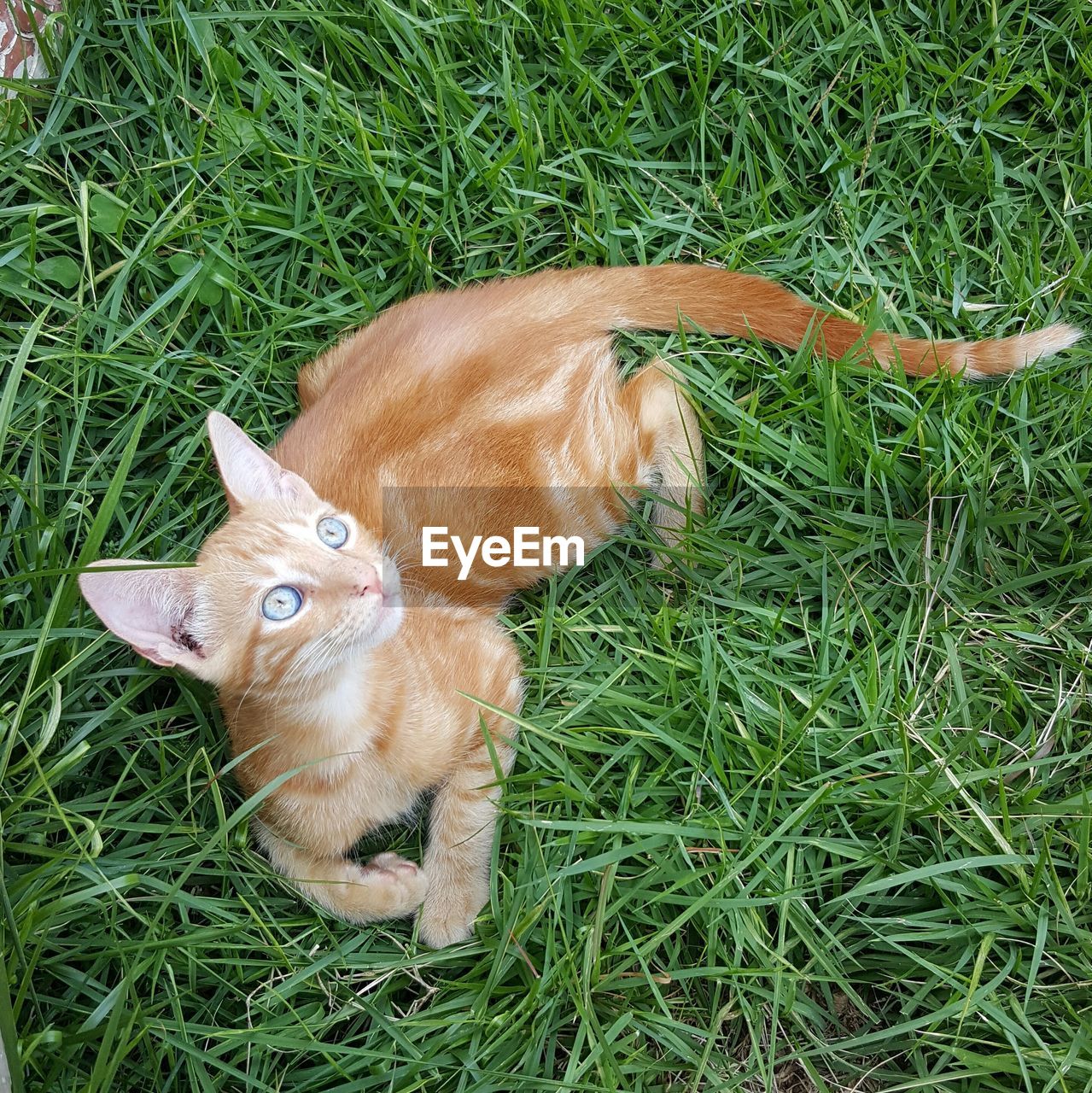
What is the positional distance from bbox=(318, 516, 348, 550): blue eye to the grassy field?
495mm

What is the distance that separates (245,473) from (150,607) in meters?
0.33

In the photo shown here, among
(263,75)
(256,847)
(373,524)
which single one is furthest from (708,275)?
(256,847)

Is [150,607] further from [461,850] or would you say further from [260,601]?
[461,850]

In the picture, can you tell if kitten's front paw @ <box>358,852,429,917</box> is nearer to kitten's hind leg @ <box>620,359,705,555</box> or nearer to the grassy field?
the grassy field

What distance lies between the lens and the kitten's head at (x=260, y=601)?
180 centimetres

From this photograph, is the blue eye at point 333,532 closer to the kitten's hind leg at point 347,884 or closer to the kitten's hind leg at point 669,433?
the kitten's hind leg at point 347,884

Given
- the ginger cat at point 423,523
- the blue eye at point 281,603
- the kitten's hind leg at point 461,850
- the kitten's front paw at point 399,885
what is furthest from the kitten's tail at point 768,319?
the kitten's front paw at point 399,885

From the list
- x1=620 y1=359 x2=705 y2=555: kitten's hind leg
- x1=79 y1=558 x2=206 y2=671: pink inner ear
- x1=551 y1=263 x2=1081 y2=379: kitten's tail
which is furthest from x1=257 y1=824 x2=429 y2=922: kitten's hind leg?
x1=551 y1=263 x2=1081 y2=379: kitten's tail

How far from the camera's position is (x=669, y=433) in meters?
2.41

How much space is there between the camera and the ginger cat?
72.5 inches

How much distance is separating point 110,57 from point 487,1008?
2.72 m

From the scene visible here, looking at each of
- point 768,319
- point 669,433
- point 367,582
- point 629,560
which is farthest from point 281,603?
point 768,319

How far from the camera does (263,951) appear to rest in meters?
2.13

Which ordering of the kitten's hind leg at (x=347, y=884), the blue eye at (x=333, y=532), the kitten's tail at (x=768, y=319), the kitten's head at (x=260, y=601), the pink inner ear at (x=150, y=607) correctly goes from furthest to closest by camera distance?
the kitten's tail at (x=768, y=319)
the kitten's hind leg at (x=347, y=884)
the blue eye at (x=333, y=532)
the kitten's head at (x=260, y=601)
the pink inner ear at (x=150, y=607)
